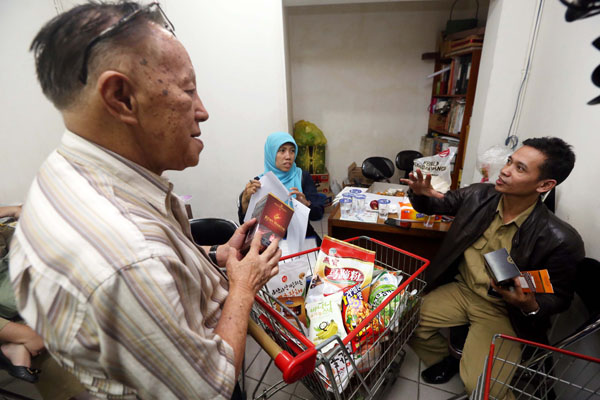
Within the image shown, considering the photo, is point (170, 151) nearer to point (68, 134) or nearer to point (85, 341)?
point (68, 134)

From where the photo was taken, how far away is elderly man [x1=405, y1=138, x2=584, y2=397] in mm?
1170

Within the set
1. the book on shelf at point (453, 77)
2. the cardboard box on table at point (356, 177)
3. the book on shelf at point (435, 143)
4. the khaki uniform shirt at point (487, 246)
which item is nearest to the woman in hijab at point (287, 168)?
the khaki uniform shirt at point (487, 246)

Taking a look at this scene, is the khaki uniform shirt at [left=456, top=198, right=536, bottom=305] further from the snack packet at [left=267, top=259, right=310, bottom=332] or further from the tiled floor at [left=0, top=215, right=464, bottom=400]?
the snack packet at [left=267, top=259, right=310, bottom=332]

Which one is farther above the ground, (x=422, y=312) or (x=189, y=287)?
(x=189, y=287)

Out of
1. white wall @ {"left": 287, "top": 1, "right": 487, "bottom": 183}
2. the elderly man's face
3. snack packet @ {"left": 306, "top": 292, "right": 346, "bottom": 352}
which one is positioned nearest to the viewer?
the elderly man's face

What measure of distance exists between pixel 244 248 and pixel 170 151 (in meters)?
0.51

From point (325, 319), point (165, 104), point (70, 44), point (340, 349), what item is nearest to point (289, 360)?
point (340, 349)

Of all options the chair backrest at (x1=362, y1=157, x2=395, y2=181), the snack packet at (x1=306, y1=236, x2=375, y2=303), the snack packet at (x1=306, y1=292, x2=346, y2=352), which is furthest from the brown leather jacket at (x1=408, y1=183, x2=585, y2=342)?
the chair backrest at (x1=362, y1=157, x2=395, y2=181)

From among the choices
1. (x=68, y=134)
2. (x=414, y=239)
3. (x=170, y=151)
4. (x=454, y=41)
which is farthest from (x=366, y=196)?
(x=454, y=41)

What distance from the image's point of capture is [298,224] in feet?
4.75

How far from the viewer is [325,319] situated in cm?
93

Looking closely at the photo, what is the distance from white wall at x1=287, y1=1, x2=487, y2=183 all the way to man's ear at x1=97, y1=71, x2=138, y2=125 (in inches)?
149

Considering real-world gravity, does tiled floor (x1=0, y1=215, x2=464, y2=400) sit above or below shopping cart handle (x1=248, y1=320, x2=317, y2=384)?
below

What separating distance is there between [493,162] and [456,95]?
1.43 m
